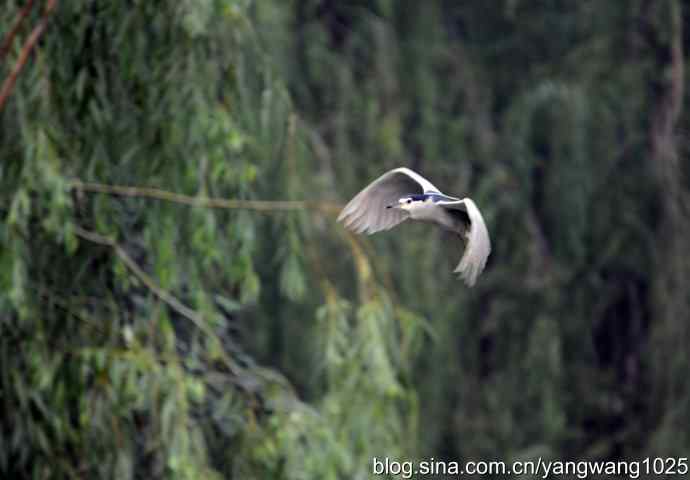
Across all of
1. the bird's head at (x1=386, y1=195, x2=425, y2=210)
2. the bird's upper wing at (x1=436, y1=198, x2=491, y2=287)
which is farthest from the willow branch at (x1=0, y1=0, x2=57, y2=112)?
the bird's upper wing at (x1=436, y1=198, x2=491, y2=287)

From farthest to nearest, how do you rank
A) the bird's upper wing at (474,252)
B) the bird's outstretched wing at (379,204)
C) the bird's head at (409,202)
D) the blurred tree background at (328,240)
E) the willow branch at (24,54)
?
1. the blurred tree background at (328,240)
2. the willow branch at (24,54)
3. the bird's outstretched wing at (379,204)
4. the bird's head at (409,202)
5. the bird's upper wing at (474,252)

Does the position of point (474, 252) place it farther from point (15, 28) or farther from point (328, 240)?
point (328, 240)

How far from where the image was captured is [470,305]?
9.59m

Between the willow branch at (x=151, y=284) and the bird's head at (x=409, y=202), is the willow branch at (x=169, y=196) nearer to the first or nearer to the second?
the willow branch at (x=151, y=284)

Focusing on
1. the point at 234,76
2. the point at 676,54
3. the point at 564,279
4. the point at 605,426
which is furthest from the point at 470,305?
the point at 234,76

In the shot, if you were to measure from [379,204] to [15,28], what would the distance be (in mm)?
1483

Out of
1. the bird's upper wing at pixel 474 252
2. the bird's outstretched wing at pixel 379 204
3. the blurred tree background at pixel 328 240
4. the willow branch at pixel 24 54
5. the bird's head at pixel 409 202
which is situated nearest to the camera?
the bird's upper wing at pixel 474 252

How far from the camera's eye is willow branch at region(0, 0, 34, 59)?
191 inches

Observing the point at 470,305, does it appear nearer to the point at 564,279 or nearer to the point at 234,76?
the point at 564,279

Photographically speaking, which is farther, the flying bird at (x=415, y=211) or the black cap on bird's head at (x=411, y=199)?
the black cap on bird's head at (x=411, y=199)

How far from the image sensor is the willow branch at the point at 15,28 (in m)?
4.85

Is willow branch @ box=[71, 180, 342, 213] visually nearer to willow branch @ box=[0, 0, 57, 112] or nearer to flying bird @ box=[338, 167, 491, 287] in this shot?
willow branch @ box=[0, 0, 57, 112]

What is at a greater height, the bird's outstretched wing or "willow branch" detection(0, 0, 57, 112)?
"willow branch" detection(0, 0, 57, 112)

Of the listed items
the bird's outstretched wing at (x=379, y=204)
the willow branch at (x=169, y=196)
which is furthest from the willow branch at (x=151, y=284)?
the bird's outstretched wing at (x=379, y=204)
